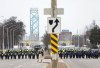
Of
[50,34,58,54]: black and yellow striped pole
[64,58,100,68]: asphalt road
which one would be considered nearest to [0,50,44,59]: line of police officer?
[64,58,100,68]: asphalt road


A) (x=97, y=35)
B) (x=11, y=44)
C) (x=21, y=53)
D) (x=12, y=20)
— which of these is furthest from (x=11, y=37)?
(x=21, y=53)

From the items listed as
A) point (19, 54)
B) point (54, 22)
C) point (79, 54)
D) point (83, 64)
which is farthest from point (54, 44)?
point (79, 54)

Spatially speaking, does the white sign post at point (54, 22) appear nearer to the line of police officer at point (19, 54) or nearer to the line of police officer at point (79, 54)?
the line of police officer at point (19, 54)

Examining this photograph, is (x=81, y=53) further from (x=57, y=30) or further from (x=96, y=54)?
(x=57, y=30)

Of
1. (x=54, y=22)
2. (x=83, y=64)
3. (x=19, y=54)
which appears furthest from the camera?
(x=19, y=54)

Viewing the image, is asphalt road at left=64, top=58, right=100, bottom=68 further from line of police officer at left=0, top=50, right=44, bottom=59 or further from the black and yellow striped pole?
the black and yellow striped pole

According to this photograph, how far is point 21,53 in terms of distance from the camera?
70375mm

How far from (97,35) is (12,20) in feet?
198

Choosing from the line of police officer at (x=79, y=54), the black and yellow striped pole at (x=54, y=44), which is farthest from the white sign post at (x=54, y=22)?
the line of police officer at (x=79, y=54)

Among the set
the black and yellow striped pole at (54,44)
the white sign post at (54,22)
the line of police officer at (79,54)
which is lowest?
the line of police officer at (79,54)

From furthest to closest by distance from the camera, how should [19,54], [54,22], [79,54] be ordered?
[79,54] → [19,54] → [54,22]

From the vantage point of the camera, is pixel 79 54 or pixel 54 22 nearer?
pixel 54 22

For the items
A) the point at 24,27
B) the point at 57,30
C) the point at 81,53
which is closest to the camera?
the point at 57,30

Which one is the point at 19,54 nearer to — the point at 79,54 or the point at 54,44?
the point at 79,54
